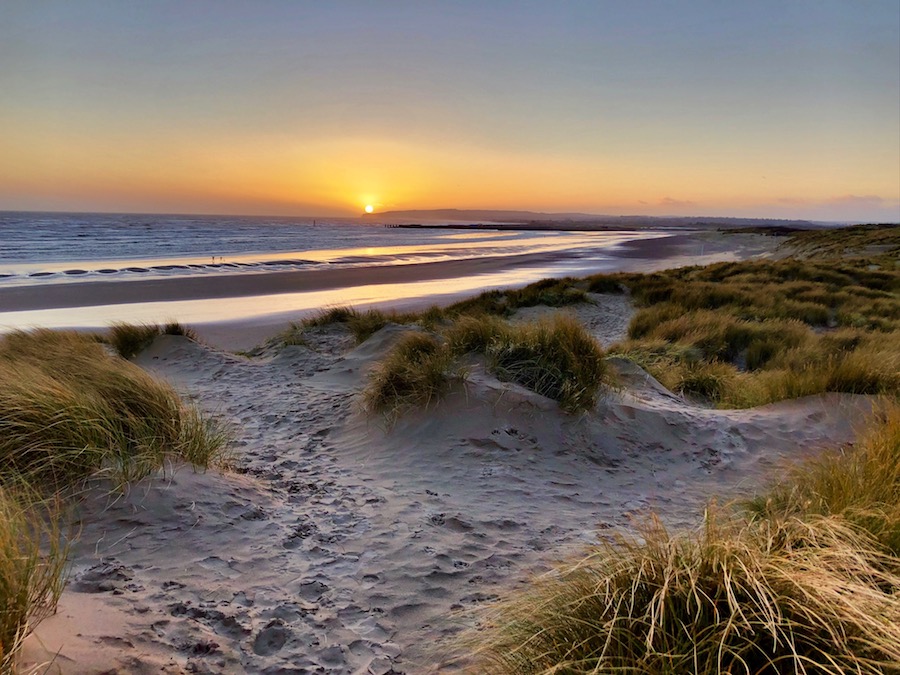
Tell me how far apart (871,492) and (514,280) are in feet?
68.1

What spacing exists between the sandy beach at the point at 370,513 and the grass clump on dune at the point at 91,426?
27cm

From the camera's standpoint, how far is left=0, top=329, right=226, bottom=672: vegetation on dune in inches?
96.9

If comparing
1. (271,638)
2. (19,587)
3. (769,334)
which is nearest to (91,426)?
(19,587)

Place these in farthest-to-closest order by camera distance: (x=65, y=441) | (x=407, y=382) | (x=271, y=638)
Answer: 1. (x=407, y=382)
2. (x=65, y=441)
3. (x=271, y=638)

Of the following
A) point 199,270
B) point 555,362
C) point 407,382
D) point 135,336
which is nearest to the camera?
point 407,382

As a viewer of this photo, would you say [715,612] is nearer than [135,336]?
Yes

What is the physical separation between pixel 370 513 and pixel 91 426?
6.60ft

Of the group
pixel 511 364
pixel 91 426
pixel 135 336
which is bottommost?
pixel 135 336

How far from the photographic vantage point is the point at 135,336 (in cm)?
903

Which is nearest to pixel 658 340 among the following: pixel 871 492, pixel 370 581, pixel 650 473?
pixel 650 473

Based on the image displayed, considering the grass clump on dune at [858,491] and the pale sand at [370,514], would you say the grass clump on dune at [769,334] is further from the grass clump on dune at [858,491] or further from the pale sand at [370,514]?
the grass clump on dune at [858,491]

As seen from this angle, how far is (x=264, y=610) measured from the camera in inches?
111

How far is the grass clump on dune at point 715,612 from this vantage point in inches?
71.2

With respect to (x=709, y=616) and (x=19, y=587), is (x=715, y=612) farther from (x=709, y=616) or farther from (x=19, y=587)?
(x=19, y=587)
